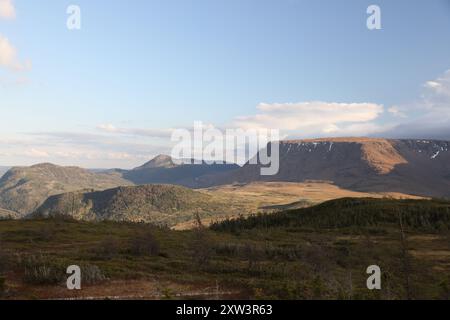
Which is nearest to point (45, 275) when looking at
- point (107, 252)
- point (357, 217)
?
point (107, 252)

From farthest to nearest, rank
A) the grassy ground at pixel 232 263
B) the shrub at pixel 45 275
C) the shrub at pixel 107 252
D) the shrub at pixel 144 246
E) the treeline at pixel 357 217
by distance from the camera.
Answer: the treeline at pixel 357 217, the shrub at pixel 144 246, the shrub at pixel 107 252, the shrub at pixel 45 275, the grassy ground at pixel 232 263

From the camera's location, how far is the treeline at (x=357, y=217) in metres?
59.7

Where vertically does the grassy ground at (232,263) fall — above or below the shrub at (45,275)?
below

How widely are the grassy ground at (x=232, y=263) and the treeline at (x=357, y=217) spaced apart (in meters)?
0.48

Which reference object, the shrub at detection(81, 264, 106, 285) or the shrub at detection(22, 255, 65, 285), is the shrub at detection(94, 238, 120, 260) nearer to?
the shrub at detection(22, 255, 65, 285)

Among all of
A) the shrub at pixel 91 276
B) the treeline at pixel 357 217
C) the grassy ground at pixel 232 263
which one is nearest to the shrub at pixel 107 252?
the grassy ground at pixel 232 263

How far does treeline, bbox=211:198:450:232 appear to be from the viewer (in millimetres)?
59719

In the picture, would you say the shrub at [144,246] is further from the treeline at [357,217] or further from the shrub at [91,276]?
the treeline at [357,217]

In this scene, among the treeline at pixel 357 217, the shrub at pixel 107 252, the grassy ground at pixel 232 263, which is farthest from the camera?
the treeline at pixel 357 217

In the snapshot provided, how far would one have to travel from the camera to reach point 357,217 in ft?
207

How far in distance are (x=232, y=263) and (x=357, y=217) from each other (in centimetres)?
4017

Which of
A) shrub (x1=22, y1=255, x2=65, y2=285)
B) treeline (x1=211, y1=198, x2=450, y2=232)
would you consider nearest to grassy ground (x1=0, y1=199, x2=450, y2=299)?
shrub (x1=22, y1=255, x2=65, y2=285)
